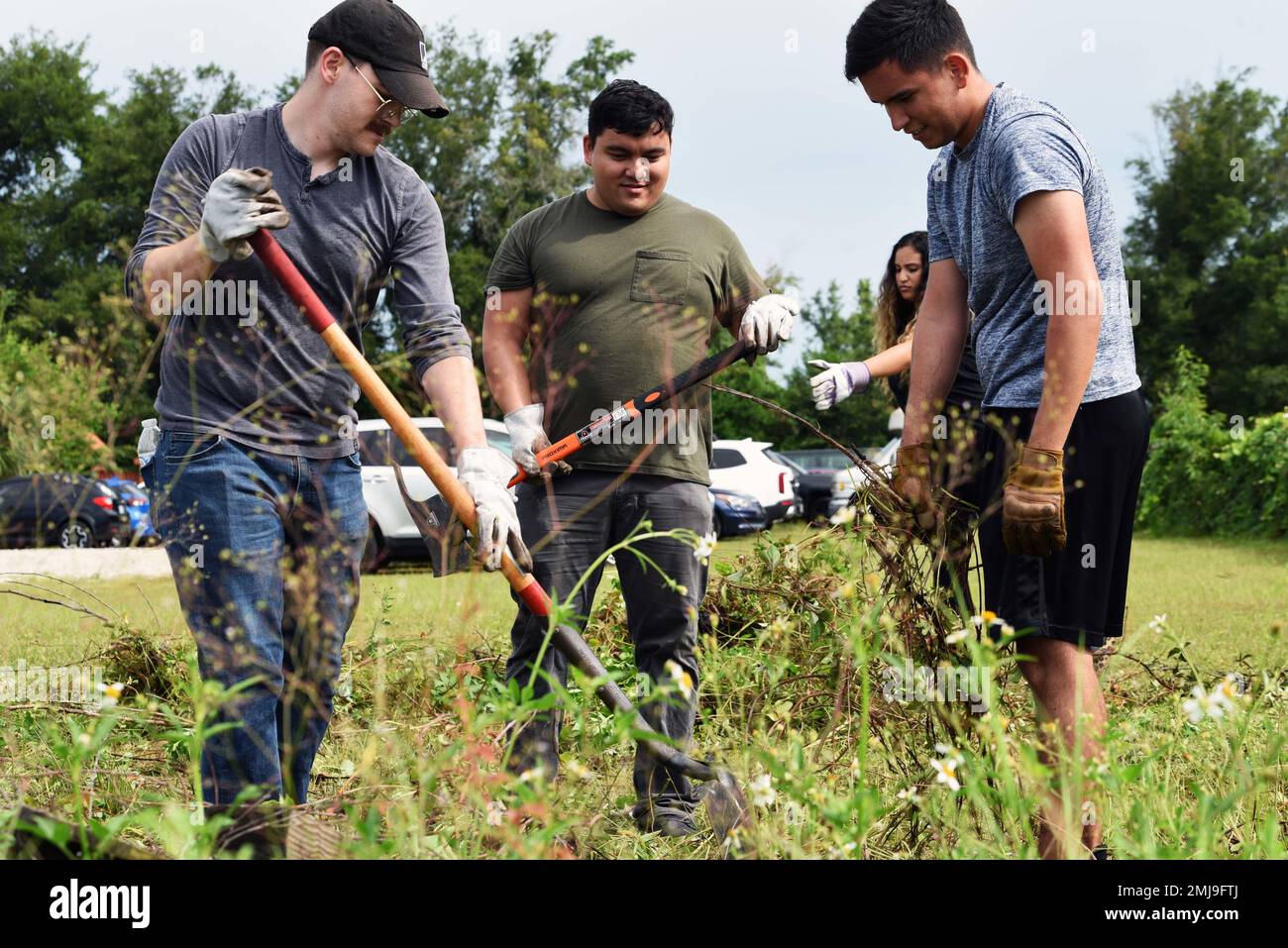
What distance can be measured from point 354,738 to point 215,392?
5.58 ft

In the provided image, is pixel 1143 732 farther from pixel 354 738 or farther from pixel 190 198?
pixel 190 198

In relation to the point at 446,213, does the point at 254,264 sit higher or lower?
lower

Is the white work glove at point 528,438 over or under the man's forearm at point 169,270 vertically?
under

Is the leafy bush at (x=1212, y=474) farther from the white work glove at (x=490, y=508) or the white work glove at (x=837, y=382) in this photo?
the white work glove at (x=490, y=508)

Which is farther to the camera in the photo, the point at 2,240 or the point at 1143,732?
the point at 2,240

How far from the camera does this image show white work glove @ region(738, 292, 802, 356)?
3311 mm

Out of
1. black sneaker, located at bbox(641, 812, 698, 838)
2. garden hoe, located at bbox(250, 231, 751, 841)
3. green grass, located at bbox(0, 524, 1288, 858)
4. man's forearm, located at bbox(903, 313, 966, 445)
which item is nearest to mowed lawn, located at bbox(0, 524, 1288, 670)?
green grass, located at bbox(0, 524, 1288, 858)

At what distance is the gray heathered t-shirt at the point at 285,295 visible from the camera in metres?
2.62

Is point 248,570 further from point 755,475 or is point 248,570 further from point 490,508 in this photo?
point 755,475

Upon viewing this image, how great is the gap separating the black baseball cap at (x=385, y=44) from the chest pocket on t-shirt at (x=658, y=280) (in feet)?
2.88

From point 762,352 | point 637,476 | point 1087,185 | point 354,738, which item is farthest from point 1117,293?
point 354,738

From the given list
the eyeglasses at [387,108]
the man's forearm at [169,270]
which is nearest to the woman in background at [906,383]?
the eyeglasses at [387,108]

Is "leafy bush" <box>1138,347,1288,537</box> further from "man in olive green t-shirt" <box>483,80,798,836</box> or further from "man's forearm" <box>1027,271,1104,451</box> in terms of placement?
"man's forearm" <box>1027,271,1104,451</box>

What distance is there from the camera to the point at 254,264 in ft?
8.68
